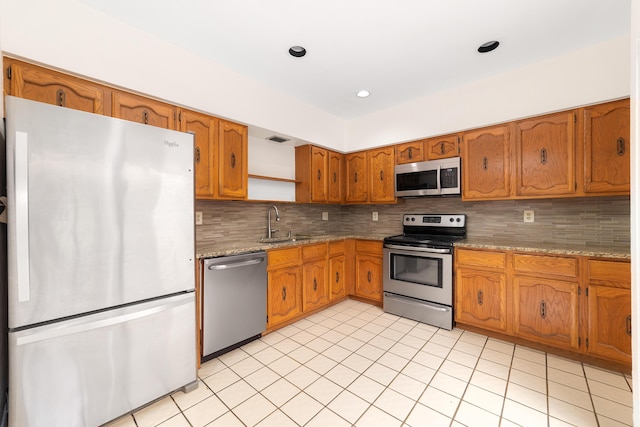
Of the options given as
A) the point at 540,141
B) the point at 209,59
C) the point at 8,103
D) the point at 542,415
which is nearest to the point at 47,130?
the point at 8,103

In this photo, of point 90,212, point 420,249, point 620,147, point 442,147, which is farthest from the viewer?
point 442,147

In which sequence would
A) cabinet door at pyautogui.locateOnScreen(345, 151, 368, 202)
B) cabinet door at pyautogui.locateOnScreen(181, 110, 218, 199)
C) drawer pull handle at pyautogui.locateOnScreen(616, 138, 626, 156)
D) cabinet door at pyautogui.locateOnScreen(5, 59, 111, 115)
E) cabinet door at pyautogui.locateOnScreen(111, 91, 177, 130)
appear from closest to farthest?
cabinet door at pyautogui.locateOnScreen(5, 59, 111, 115) < cabinet door at pyautogui.locateOnScreen(111, 91, 177, 130) < drawer pull handle at pyautogui.locateOnScreen(616, 138, 626, 156) < cabinet door at pyautogui.locateOnScreen(181, 110, 218, 199) < cabinet door at pyautogui.locateOnScreen(345, 151, 368, 202)

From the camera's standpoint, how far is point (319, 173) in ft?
11.6

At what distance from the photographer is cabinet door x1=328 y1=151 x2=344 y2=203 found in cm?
369

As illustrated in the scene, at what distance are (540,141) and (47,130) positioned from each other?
142 inches

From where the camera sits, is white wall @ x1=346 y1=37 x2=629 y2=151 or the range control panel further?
the range control panel

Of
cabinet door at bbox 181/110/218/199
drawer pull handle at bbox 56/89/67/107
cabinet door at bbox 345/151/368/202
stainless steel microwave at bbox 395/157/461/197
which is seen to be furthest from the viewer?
cabinet door at bbox 345/151/368/202

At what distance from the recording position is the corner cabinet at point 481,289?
241 centimetres

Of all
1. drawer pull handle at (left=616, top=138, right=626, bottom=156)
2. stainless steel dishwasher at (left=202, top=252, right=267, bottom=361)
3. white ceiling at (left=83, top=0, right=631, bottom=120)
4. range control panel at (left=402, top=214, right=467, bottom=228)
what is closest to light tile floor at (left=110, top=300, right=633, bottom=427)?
stainless steel dishwasher at (left=202, top=252, right=267, bottom=361)

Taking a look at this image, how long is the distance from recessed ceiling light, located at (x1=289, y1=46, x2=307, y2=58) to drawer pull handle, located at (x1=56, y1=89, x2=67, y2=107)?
1.61 meters

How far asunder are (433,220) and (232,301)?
8.17 feet

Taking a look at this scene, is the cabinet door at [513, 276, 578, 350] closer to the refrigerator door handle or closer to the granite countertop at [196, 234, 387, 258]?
the granite countertop at [196, 234, 387, 258]

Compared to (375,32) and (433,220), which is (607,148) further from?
(375,32)

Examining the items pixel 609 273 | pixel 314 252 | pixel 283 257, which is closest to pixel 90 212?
pixel 283 257
